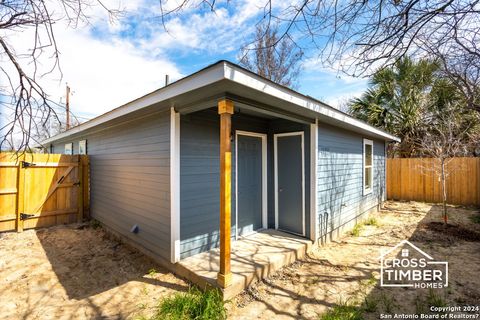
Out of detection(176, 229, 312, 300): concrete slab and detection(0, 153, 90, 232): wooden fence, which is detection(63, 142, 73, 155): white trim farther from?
detection(176, 229, 312, 300): concrete slab

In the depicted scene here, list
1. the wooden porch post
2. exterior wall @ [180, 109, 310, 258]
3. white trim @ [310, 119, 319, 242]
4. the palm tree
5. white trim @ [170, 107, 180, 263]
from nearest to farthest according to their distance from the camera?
1. the wooden porch post
2. white trim @ [170, 107, 180, 263]
3. exterior wall @ [180, 109, 310, 258]
4. white trim @ [310, 119, 319, 242]
5. the palm tree

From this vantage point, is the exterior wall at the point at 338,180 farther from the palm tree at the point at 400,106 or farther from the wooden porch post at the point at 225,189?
the palm tree at the point at 400,106

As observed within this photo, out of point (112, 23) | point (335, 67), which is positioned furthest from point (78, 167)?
point (335, 67)

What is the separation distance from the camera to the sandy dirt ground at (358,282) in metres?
2.78

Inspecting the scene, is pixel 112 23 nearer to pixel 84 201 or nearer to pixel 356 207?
pixel 84 201

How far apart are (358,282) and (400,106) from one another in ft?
29.7

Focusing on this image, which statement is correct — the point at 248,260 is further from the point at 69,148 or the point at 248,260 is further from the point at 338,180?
the point at 69,148

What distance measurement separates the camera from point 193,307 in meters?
2.68

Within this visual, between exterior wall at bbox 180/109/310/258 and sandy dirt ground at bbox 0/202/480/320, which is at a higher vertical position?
exterior wall at bbox 180/109/310/258

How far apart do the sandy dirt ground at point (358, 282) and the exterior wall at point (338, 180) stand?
0.49 m

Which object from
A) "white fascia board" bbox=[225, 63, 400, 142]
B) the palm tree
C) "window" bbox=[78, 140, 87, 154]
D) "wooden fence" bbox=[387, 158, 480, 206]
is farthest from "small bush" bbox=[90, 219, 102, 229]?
the palm tree

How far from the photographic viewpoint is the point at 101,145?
19.8 ft

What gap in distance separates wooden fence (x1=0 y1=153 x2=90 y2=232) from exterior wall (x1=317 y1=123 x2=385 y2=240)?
5648 millimetres

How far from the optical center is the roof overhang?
8.30 ft
